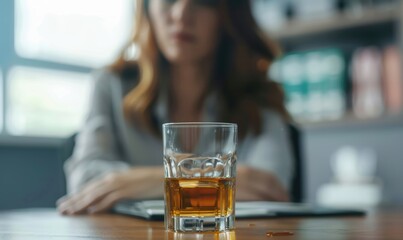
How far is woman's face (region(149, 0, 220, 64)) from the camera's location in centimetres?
185

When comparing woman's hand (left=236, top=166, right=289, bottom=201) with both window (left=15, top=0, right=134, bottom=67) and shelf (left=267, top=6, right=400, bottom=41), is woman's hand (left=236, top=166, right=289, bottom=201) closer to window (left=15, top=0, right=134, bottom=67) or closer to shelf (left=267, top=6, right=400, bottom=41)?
shelf (left=267, top=6, right=400, bottom=41)

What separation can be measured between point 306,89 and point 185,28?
1293mm

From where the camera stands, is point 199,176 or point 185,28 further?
point 185,28

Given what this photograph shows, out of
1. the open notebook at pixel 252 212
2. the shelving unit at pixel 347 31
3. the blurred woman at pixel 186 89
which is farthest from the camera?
the shelving unit at pixel 347 31

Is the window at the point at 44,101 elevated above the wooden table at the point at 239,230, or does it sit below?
above

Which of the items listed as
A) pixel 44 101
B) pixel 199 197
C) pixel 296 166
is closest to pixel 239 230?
pixel 199 197

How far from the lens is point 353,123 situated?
2887 millimetres

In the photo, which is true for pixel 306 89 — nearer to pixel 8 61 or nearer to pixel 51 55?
pixel 51 55

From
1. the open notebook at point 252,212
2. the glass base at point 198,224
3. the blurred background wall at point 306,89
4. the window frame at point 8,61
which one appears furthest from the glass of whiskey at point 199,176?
the window frame at point 8,61

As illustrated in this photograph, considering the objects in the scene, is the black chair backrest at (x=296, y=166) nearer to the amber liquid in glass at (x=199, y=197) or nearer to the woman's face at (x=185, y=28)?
the woman's face at (x=185, y=28)

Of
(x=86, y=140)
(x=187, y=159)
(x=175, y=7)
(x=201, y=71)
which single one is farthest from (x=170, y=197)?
(x=201, y=71)

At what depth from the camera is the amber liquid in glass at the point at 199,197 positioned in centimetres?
74

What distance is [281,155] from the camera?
1.78 meters

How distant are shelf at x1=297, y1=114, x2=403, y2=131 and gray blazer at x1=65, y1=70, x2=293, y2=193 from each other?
0.97m
